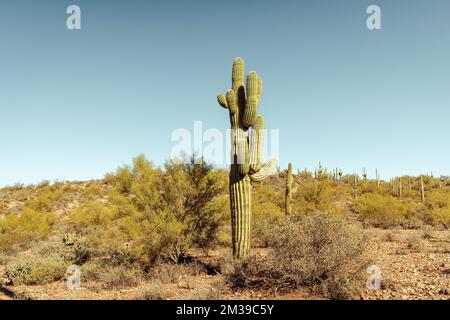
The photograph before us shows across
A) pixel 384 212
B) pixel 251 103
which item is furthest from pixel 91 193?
pixel 384 212

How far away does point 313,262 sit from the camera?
22.0 ft

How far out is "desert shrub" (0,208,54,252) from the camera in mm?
14953

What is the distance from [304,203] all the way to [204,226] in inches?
393

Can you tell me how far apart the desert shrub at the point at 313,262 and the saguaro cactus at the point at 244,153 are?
1773 millimetres

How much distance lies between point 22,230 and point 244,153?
42.2 ft

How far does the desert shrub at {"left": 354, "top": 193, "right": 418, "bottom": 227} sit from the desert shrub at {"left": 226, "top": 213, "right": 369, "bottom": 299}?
49.7 feet

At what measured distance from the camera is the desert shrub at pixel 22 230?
15.0 metres

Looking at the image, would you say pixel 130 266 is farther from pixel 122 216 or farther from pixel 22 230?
pixel 22 230

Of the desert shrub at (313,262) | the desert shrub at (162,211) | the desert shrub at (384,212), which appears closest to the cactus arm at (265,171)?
the desert shrub at (162,211)

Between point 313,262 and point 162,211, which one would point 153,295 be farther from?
point 162,211

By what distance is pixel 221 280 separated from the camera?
7.60 meters

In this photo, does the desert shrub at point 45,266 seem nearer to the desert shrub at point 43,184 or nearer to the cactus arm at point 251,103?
the cactus arm at point 251,103

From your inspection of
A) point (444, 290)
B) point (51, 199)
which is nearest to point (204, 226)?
point (444, 290)

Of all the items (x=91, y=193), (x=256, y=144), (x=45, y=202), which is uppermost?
(x=256, y=144)
